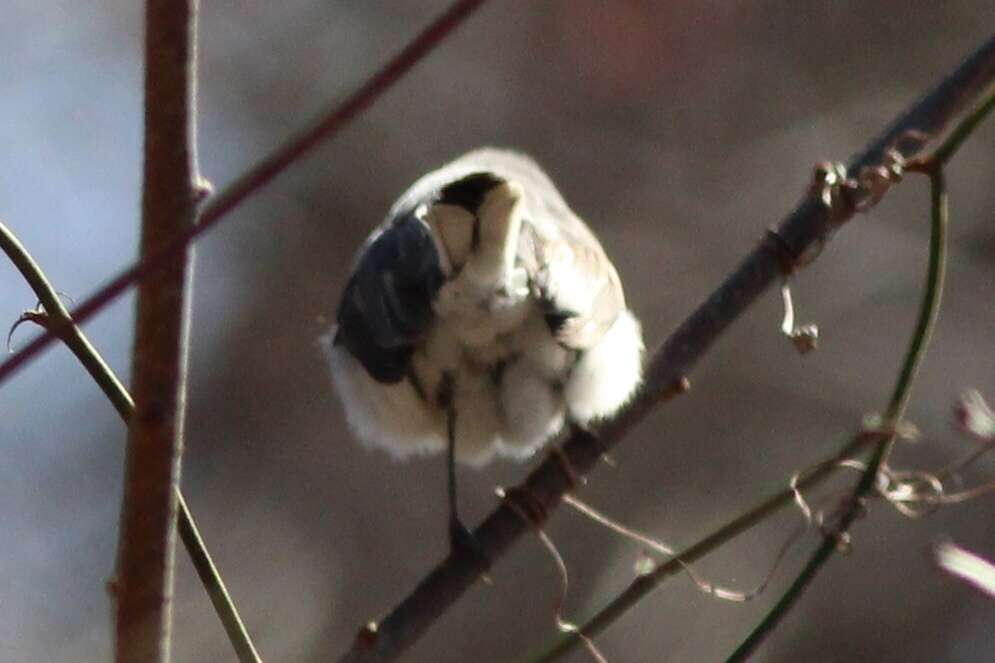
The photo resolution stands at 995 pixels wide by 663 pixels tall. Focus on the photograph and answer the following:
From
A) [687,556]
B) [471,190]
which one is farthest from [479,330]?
[687,556]

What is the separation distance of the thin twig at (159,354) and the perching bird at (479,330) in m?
1.04

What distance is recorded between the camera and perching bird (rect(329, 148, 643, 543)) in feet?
7.51

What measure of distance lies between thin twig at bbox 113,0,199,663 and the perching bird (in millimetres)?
1041

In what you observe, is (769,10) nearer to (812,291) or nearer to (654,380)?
(812,291)

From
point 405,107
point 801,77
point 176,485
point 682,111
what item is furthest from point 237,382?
point 176,485

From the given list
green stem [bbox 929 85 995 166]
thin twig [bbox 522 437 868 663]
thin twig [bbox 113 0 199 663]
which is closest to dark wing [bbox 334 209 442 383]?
thin twig [bbox 522 437 868 663]

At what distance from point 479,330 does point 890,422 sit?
99 centimetres

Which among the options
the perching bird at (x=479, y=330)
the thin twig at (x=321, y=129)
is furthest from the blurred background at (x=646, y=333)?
the thin twig at (x=321, y=129)

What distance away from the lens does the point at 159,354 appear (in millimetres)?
1244

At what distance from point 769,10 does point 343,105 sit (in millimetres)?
4959

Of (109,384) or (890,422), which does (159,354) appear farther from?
(890,422)

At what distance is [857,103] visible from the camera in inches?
214

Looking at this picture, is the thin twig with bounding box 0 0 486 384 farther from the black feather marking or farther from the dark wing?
the dark wing

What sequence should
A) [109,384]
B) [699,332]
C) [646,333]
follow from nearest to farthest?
[109,384] < [699,332] < [646,333]
